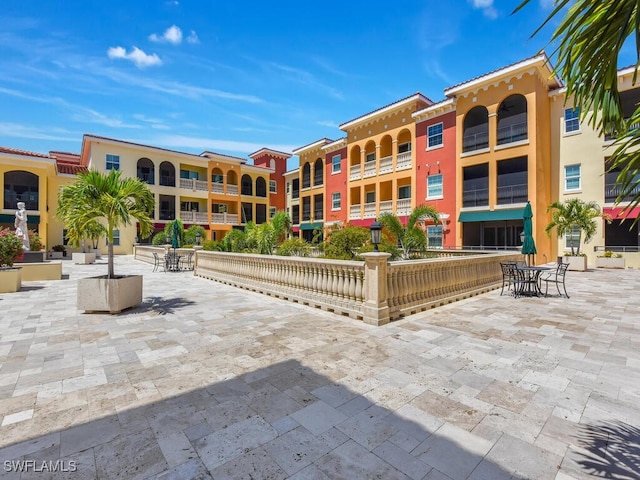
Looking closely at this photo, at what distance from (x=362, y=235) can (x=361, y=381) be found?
8218 mm

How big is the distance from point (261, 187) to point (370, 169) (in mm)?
16111

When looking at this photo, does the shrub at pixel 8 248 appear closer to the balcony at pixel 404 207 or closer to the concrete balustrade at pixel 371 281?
the concrete balustrade at pixel 371 281

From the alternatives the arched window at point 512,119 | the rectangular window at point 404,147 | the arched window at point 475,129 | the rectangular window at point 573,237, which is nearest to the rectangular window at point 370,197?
the rectangular window at point 404,147

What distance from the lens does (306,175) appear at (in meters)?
36.3

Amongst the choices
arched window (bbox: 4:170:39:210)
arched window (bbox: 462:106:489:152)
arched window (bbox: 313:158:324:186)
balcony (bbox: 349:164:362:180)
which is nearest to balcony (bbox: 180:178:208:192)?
arched window (bbox: 4:170:39:210)

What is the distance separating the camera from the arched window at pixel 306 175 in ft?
118

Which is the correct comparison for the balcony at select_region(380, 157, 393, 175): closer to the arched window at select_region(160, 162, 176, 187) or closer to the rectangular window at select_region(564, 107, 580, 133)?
the rectangular window at select_region(564, 107, 580, 133)

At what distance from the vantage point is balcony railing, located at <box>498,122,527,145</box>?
19.1 metres

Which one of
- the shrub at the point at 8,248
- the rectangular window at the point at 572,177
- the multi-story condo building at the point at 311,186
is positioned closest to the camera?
the shrub at the point at 8,248

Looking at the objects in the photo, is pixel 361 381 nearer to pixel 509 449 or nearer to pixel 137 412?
pixel 509 449

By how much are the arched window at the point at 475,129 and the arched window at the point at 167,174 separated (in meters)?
27.0

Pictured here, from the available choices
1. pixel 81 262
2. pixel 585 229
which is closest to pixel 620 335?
pixel 585 229

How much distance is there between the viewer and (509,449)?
8.14ft
